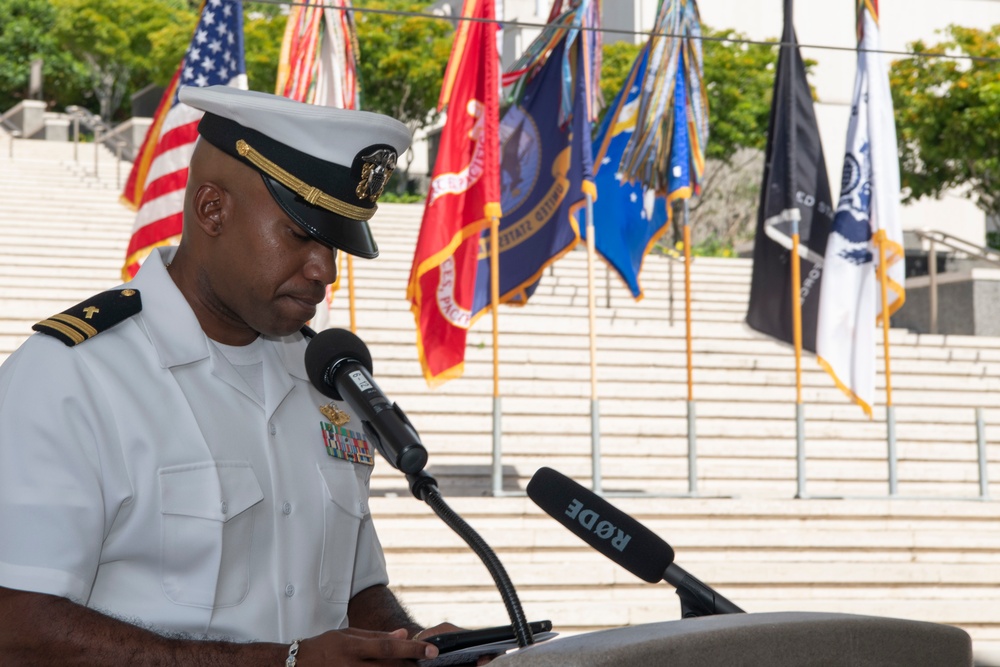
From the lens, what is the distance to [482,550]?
1759 mm

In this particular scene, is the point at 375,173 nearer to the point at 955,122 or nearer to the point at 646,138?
the point at 646,138

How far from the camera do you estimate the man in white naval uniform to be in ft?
6.06

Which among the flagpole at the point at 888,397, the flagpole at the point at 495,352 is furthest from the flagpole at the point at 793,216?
the flagpole at the point at 495,352

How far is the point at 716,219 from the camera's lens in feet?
97.9

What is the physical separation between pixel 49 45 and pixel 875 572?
36.4 metres

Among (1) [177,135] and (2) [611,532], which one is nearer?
(2) [611,532]

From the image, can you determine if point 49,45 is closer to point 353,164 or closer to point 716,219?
point 716,219

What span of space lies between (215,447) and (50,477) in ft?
1.11

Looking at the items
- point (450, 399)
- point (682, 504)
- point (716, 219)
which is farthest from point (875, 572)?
point (716, 219)

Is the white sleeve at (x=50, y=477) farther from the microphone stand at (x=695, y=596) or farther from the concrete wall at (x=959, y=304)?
the concrete wall at (x=959, y=304)

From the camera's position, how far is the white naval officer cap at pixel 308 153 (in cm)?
220

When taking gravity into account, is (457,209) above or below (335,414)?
above

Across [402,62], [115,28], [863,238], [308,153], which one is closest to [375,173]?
[308,153]

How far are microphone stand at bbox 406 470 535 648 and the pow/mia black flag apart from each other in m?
9.39
